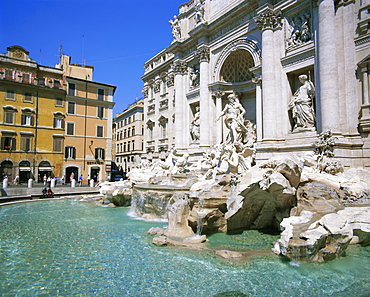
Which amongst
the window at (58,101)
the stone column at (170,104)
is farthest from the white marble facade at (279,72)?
Result: the window at (58,101)

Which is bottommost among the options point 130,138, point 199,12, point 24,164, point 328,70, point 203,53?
point 24,164

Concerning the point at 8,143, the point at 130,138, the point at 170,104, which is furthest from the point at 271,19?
the point at 130,138

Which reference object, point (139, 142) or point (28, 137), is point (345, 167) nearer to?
point (28, 137)

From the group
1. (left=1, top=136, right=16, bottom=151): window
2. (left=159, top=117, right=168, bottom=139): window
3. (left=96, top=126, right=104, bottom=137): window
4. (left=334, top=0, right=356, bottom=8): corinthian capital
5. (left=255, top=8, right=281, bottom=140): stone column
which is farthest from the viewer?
(left=96, top=126, right=104, bottom=137): window

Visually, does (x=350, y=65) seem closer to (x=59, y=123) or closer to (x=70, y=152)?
(x=70, y=152)

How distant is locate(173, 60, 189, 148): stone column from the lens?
21094 millimetres

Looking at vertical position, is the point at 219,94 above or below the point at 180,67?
below

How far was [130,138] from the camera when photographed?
136 ft

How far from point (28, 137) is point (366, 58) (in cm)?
2893

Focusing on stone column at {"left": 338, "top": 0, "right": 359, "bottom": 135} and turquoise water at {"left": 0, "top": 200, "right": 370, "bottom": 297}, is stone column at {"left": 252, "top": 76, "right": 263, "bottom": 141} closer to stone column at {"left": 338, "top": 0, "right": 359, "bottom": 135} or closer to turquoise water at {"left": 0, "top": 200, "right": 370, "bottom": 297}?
stone column at {"left": 338, "top": 0, "right": 359, "bottom": 135}

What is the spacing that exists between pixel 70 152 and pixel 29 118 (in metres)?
5.31

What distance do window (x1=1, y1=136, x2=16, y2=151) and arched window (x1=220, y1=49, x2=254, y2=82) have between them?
71.7ft

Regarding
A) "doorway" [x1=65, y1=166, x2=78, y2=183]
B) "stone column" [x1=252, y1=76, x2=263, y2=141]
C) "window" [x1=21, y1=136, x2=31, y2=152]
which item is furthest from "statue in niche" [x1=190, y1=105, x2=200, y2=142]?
"window" [x1=21, y1=136, x2=31, y2=152]

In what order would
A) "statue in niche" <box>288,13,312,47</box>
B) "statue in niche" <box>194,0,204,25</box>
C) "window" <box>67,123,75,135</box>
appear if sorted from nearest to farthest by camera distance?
"statue in niche" <box>288,13,312,47</box>
"statue in niche" <box>194,0,204,25</box>
"window" <box>67,123,75,135</box>
